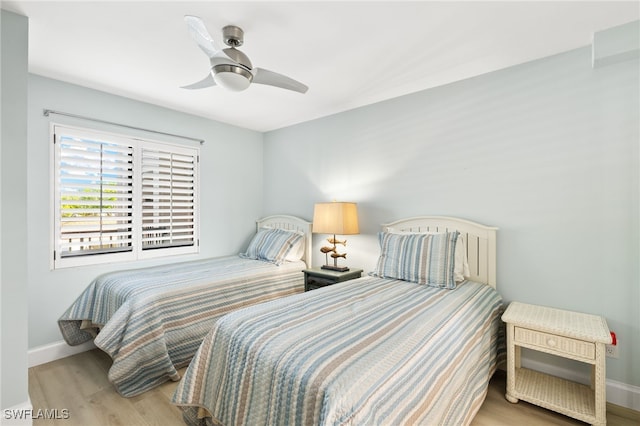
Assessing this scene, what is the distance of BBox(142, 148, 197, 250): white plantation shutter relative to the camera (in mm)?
3256

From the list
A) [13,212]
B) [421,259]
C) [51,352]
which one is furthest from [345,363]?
[51,352]

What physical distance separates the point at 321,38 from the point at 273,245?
89.6 inches

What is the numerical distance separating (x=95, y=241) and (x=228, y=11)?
2.41 m

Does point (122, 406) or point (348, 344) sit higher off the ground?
point (348, 344)

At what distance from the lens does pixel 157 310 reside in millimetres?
2316

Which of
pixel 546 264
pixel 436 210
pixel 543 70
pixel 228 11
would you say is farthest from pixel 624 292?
pixel 228 11

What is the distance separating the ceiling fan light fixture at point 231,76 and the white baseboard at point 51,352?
2.69 m

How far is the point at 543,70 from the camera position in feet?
7.45

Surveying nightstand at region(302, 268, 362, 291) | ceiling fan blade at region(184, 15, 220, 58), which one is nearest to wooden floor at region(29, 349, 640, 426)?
nightstand at region(302, 268, 362, 291)

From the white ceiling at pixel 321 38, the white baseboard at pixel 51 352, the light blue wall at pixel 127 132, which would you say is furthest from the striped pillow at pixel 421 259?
the white baseboard at pixel 51 352

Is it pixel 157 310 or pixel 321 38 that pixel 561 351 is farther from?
pixel 157 310

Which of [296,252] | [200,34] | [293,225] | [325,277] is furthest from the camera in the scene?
[293,225]

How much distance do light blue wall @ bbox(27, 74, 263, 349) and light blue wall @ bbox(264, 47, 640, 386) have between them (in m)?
1.83

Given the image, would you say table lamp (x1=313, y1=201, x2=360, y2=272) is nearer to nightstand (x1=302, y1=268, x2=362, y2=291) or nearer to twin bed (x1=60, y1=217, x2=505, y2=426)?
nightstand (x1=302, y1=268, x2=362, y2=291)
